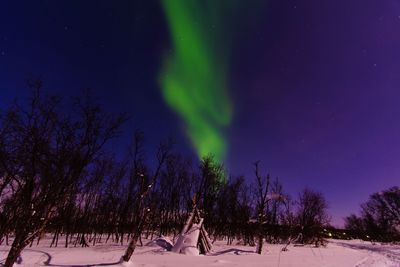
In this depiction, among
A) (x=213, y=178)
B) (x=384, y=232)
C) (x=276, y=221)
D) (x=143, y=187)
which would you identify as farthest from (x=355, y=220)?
(x=143, y=187)

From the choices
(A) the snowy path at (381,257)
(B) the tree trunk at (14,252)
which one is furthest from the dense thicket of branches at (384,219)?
(B) the tree trunk at (14,252)

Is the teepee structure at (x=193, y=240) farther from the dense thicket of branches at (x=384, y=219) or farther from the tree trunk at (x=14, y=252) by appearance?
the dense thicket of branches at (x=384, y=219)

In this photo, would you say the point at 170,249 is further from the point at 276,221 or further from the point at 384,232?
the point at 384,232

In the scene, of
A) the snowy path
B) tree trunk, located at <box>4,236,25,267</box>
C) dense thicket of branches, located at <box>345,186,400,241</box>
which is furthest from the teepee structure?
dense thicket of branches, located at <box>345,186,400,241</box>

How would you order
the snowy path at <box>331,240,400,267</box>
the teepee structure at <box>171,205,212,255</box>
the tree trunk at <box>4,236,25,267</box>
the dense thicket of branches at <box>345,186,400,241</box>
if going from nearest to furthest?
1. the tree trunk at <box>4,236,25,267</box>
2. the snowy path at <box>331,240,400,267</box>
3. the teepee structure at <box>171,205,212,255</box>
4. the dense thicket of branches at <box>345,186,400,241</box>

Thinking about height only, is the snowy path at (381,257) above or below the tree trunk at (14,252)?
above

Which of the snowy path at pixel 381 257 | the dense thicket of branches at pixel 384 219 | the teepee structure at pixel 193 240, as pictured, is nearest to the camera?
the snowy path at pixel 381 257

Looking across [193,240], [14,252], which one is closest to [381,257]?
[193,240]

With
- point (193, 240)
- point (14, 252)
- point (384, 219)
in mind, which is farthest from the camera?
point (384, 219)

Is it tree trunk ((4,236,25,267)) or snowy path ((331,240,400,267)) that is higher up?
snowy path ((331,240,400,267))

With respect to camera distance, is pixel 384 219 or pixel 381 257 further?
pixel 384 219

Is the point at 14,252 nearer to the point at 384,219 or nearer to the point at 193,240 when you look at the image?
the point at 193,240

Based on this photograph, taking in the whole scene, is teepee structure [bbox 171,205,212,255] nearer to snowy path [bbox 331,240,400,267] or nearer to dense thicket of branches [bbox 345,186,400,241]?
snowy path [bbox 331,240,400,267]

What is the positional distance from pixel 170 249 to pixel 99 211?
32.6 meters
